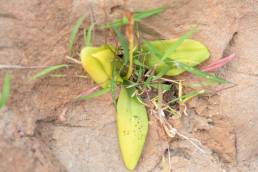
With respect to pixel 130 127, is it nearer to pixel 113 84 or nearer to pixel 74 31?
pixel 113 84

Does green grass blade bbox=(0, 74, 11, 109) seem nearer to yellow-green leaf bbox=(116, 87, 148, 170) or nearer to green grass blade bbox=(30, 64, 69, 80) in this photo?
green grass blade bbox=(30, 64, 69, 80)

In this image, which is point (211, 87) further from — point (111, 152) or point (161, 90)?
point (111, 152)

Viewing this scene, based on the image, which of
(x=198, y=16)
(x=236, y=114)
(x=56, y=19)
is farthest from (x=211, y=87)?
(x=56, y=19)

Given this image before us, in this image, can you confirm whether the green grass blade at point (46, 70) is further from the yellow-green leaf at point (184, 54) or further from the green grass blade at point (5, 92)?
the yellow-green leaf at point (184, 54)

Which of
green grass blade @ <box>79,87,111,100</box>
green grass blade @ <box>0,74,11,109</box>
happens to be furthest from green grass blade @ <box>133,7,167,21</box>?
green grass blade @ <box>0,74,11,109</box>

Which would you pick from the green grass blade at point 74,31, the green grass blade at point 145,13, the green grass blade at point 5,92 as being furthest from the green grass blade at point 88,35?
the green grass blade at point 5,92

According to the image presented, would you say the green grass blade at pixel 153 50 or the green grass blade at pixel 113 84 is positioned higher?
the green grass blade at pixel 153 50
